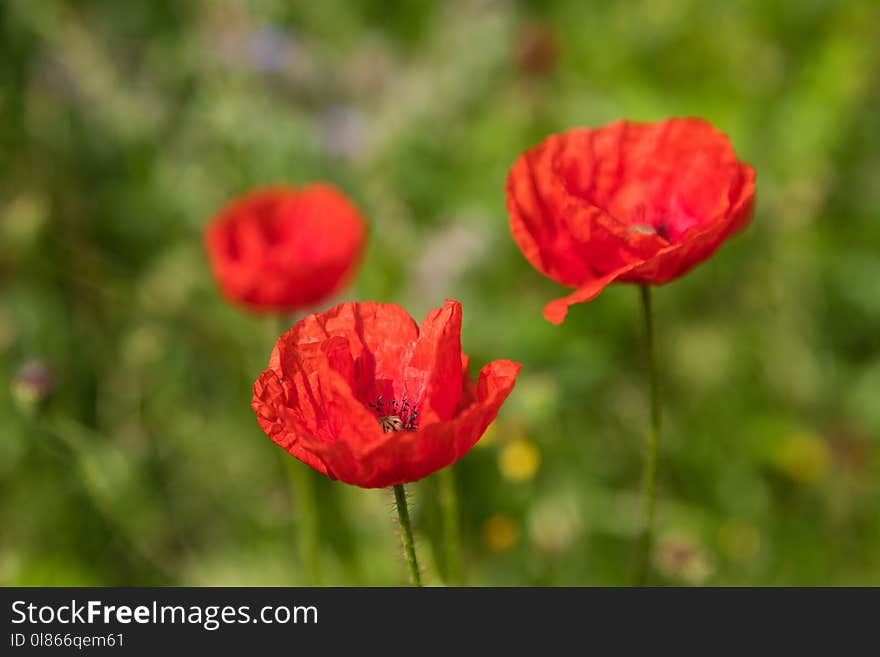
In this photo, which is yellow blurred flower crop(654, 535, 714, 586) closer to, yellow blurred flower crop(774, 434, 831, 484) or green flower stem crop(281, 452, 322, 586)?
green flower stem crop(281, 452, 322, 586)

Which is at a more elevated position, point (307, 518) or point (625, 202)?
point (625, 202)

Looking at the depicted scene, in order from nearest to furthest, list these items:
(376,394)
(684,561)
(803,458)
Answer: (376,394)
(684,561)
(803,458)

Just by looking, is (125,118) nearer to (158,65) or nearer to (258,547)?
(158,65)

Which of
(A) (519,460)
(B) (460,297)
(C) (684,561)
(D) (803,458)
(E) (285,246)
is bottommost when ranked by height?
(C) (684,561)

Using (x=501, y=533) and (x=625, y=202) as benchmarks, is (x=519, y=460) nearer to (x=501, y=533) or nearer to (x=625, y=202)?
(x=501, y=533)

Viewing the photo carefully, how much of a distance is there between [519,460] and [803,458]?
1.12 meters

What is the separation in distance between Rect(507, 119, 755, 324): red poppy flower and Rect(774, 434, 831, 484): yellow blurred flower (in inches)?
64.9

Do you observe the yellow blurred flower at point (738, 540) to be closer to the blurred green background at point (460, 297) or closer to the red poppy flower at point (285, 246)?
the blurred green background at point (460, 297)

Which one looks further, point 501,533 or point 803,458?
point 803,458

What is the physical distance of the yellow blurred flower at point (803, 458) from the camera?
313 cm

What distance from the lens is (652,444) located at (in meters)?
1.72

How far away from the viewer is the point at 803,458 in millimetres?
3148

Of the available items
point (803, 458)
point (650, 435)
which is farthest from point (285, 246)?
point (803, 458)
